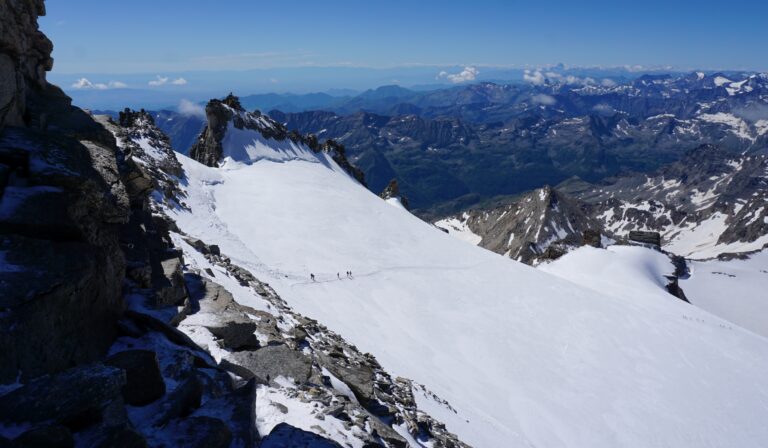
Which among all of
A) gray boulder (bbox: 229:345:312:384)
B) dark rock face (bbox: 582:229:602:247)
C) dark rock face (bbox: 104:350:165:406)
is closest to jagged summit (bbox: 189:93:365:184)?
dark rock face (bbox: 582:229:602:247)

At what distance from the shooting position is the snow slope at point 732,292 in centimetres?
7394

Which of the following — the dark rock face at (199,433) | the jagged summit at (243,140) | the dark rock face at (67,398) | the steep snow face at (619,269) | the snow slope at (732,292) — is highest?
the dark rock face at (67,398)

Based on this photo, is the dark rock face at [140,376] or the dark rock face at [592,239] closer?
the dark rock face at [140,376]

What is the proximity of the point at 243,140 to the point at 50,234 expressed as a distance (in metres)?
66.6

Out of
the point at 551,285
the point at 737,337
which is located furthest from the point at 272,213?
the point at 737,337

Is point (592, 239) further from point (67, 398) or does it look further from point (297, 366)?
point (67, 398)

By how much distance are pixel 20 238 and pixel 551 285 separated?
37.6 meters

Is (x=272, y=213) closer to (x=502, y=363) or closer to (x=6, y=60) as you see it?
(x=502, y=363)

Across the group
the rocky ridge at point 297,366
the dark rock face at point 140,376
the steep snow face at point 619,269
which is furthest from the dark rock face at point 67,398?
the steep snow face at point 619,269

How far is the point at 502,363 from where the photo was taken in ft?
89.2

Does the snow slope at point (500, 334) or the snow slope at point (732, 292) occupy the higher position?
the snow slope at point (500, 334)

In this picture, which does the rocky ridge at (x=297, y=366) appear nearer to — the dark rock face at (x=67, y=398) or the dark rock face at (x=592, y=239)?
the dark rock face at (x=67, y=398)

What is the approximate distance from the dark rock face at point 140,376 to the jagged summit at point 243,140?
202ft

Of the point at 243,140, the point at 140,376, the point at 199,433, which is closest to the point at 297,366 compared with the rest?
the point at 140,376
